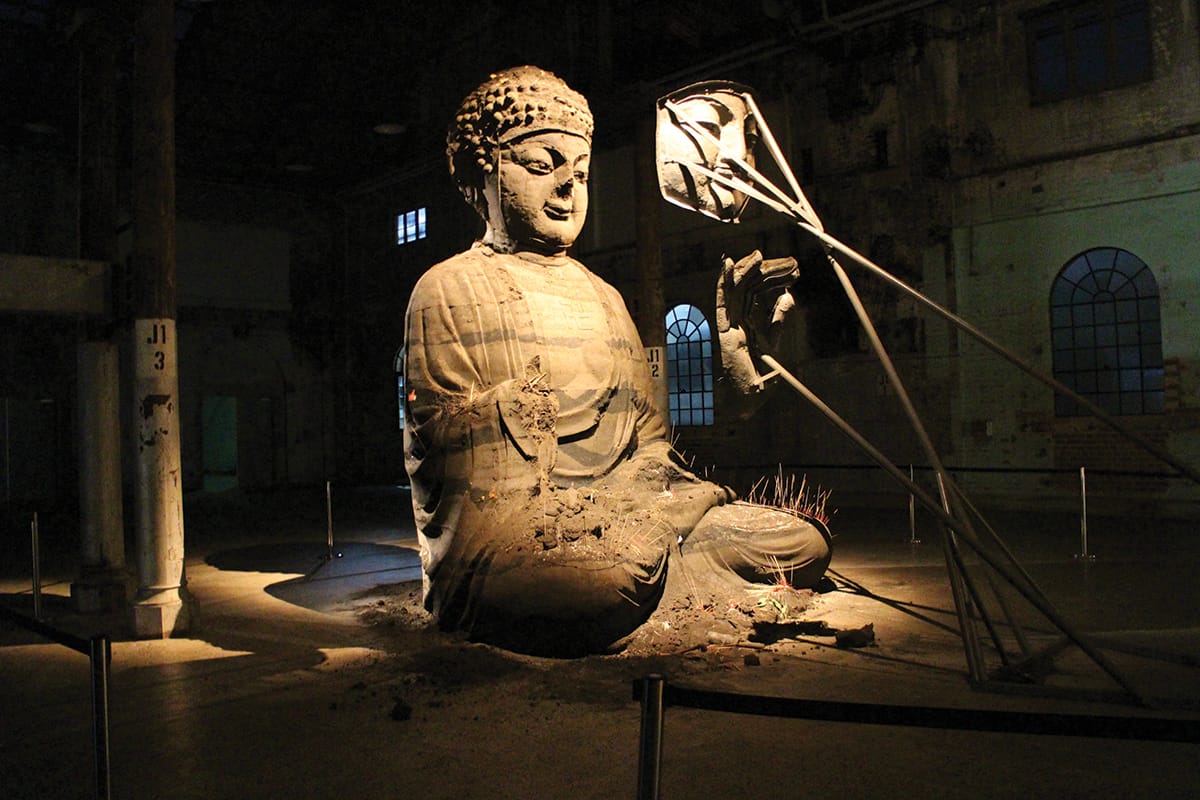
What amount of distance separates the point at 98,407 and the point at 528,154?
138 inches

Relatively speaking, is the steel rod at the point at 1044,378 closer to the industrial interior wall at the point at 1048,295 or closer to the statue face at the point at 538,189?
the statue face at the point at 538,189

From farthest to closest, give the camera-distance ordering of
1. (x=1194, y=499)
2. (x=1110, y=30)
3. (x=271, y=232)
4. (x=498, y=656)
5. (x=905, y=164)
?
1. (x=271, y=232)
2. (x=905, y=164)
3. (x=1110, y=30)
4. (x=1194, y=499)
5. (x=498, y=656)

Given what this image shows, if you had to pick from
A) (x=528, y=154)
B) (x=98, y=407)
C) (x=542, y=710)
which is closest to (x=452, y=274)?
(x=528, y=154)

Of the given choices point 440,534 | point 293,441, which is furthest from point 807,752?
point 293,441

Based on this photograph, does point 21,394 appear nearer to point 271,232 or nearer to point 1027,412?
point 271,232

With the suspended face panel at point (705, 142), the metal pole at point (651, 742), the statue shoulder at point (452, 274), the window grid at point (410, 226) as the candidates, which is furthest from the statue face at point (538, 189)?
the window grid at point (410, 226)

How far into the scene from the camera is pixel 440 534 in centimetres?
523

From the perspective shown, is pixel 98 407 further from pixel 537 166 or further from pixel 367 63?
pixel 367 63

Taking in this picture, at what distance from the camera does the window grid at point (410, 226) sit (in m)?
19.3

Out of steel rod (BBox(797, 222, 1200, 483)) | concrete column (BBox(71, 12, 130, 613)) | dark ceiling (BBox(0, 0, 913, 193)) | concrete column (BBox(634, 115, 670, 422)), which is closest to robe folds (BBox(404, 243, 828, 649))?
steel rod (BBox(797, 222, 1200, 483))

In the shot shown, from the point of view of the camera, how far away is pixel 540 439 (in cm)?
509

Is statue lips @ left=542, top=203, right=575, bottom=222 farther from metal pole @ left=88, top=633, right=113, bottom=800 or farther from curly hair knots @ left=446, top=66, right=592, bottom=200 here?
metal pole @ left=88, top=633, right=113, bottom=800

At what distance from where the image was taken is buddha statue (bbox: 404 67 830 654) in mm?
4566

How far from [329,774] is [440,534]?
2150 millimetres
